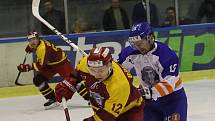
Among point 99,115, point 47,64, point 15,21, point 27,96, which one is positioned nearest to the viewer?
point 99,115

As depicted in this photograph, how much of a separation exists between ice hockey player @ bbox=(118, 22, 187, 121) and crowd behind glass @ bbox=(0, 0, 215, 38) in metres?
4.11

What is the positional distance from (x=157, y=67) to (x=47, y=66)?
281cm

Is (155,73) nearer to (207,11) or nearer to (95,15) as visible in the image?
(95,15)

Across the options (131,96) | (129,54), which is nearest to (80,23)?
(129,54)

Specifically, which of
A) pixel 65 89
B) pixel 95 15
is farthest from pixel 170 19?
pixel 65 89

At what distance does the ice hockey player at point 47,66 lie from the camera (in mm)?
5781

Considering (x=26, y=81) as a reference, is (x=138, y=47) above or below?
above

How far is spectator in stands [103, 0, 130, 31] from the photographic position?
7.56 m

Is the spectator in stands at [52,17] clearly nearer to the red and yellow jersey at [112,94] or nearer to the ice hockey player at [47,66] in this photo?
the ice hockey player at [47,66]

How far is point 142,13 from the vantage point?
7.67 metres

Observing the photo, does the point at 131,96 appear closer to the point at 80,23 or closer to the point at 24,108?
the point at 24,108

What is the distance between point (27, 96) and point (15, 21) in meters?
1.31

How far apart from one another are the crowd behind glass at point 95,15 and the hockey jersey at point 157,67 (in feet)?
13.4

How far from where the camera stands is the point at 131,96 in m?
2.84
